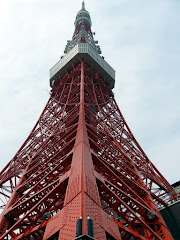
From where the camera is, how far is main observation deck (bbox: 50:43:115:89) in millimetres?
22953

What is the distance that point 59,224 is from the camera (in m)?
4.68

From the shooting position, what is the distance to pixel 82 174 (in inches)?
231

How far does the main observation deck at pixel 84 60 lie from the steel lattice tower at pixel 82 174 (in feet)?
0.32

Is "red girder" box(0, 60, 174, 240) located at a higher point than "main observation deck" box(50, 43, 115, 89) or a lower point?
lower

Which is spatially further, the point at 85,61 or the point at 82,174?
the point at 85,61

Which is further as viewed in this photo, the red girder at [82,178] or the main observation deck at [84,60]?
the main observation deck at [84,60]

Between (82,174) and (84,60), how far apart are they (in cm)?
1854

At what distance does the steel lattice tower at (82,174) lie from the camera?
504 centimetres

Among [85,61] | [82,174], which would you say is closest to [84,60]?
[85,61]

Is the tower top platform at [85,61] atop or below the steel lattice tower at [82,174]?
atop

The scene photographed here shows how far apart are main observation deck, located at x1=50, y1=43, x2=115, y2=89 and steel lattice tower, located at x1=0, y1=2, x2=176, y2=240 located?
10 centimetres

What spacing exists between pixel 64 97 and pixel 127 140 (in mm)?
6941

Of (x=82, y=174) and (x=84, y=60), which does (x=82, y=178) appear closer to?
(x=82, y=174)

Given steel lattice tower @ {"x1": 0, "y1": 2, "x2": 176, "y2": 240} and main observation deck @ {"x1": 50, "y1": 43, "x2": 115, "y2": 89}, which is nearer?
steel lattice tower @ {"x1": 0, "y1": 2, "x2": 176, "y2": 240}
